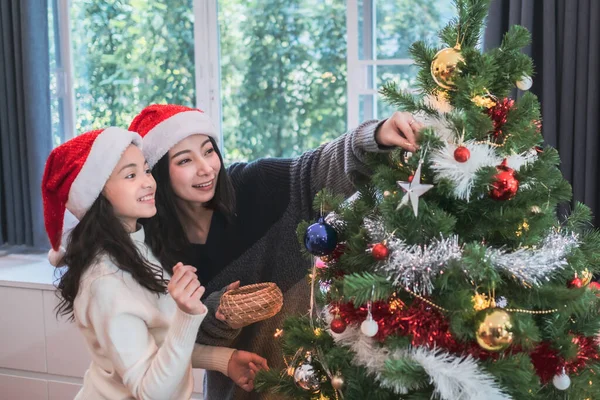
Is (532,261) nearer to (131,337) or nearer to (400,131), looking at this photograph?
(400,131)

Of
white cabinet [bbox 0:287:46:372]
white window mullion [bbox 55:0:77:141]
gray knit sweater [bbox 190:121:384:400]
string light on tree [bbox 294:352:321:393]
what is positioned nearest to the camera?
string light on tree [bbox 294:352:321:393]

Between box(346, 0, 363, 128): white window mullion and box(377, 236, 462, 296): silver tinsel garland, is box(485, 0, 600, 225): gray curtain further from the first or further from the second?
box(377, 236, 462, 296): silver tinsel garland

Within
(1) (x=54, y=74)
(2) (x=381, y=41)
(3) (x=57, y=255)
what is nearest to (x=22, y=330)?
(1) (x=54, y=74)

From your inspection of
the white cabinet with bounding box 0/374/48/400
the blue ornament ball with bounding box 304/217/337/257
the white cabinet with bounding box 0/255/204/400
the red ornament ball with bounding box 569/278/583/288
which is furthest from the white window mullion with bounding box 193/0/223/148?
the red ornament ball with bounding box 569/278/583/288

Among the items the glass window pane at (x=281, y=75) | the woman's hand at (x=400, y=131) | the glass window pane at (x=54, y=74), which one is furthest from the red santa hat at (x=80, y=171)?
the glass window pane at (x=54, y=74)

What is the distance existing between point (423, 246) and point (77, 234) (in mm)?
777

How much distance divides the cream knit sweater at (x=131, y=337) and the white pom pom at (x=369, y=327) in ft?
1.29

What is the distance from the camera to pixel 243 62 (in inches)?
132

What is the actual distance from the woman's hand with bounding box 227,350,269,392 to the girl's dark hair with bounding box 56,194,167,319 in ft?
0.79

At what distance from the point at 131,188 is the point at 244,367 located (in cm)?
46

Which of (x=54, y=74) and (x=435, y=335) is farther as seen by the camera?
(x=54, y=74)

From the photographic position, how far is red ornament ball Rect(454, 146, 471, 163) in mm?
1156

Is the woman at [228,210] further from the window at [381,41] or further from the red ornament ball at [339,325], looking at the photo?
the window at [381,41]

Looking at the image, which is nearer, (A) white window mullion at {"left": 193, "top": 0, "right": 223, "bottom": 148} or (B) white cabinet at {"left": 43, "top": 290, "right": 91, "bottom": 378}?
(B) white cabinet at {"left": 43, "top": 290, "right": 91, "bottom": 378}
